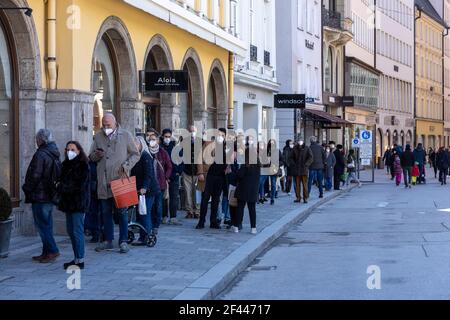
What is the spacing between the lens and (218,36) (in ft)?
77.4

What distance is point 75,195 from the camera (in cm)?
1096

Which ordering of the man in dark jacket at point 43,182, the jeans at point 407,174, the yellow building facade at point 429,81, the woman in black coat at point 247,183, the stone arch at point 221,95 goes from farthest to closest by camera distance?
the yellow building facade at point 429,81 < the jeans at point 407,174 < the stone arch at point 221,95 < the woman in black coat at point 247,183 < the man in dark jacket at point 43,182

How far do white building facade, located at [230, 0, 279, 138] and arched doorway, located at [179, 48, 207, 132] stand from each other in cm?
393

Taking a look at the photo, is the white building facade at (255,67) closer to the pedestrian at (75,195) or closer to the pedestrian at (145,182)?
the pedestrian at (145,182)

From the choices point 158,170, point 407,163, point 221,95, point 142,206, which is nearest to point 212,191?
point 158,170

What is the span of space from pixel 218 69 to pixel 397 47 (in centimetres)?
4873

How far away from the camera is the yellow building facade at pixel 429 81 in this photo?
81750 mm

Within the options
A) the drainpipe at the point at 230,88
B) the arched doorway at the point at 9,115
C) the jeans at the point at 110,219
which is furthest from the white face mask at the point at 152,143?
the drainpipe at the point at 230,88

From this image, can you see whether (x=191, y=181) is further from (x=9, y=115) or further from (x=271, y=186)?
(x=271, y=186)

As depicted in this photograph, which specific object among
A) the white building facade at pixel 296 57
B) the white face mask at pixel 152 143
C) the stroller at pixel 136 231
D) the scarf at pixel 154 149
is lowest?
the stroller at pixel 136 231

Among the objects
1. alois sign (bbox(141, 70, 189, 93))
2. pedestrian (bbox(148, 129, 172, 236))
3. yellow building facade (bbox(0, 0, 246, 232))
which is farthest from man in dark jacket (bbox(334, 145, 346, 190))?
pedestrian (bbox(148, 129, 172, 236))

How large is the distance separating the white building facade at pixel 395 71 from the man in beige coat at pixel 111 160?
176 feet

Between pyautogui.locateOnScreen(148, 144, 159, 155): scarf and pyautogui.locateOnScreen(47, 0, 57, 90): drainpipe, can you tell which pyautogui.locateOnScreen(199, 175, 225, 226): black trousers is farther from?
pyautogui.locateOnScreen(47, 0, 57, 90): drainpipe

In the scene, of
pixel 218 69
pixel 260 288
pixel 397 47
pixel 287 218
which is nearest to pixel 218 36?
pixel 218 69
